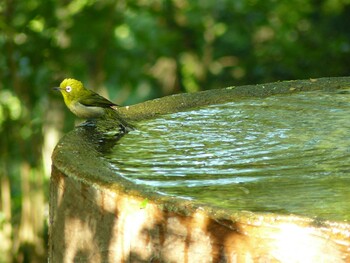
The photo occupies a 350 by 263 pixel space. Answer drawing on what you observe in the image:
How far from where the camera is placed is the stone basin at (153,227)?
209 cm

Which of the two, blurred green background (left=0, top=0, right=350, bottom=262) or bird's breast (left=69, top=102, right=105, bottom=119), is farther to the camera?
blurred green background (left=0, top=0, right=350, bottom=262)

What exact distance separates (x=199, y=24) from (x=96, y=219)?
7219mm

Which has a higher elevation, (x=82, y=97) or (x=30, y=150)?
(x=82, y=97)

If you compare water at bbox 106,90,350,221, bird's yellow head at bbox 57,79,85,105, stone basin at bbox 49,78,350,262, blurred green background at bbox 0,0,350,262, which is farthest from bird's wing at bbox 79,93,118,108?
blurred green background at bbox 0,0,350,262

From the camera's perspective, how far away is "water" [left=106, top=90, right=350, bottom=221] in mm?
2467

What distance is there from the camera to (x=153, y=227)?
2.30 m

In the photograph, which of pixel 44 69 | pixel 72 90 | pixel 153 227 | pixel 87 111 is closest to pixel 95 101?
pixel 87 111

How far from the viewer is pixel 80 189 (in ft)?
8.30

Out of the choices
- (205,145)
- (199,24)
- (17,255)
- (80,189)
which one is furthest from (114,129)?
(199,24)

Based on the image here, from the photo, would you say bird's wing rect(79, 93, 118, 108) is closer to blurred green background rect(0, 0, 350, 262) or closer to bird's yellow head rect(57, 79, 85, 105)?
bird's yellow head rect(57, 79, 85, 105)

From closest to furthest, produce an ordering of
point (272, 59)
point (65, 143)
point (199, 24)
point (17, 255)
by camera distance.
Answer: point (65, 143)
point (17, 255)
point (199, 24)
point (272, 59)

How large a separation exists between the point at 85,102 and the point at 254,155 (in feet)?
4.82

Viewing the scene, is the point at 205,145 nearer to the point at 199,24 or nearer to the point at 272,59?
the point at 199,24

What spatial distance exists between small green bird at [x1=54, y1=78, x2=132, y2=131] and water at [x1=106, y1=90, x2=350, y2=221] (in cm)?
45
